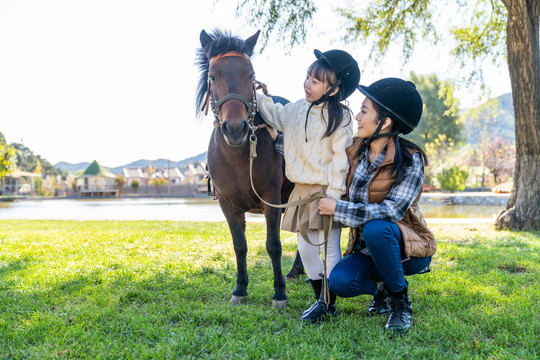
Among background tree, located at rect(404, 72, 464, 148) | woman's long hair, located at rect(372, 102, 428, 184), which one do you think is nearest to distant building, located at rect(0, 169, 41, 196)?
background tree, located at rect(404, 72, 464, 148)

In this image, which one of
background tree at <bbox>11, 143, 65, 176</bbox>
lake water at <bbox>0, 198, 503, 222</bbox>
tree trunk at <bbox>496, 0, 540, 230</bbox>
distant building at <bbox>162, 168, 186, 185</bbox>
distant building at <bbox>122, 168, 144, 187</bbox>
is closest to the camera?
tree trunk at <bbox>496, 0, 540, 230</bbox>

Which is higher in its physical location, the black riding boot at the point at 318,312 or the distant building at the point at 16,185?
the distant building at the point at 16,185

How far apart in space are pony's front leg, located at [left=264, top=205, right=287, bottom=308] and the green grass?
105mm

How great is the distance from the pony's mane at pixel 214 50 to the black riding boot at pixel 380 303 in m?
1.90

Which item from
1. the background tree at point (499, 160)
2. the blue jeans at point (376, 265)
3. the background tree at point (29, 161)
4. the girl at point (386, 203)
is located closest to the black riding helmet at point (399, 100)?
the girl at point (386, 203)

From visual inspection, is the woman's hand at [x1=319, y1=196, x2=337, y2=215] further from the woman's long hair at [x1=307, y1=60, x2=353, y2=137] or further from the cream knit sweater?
the woman's long hair at [x1=307, y1=60, x2=353, y2=137]

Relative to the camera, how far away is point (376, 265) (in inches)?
89.6

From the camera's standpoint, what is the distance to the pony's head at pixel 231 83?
2348 mm

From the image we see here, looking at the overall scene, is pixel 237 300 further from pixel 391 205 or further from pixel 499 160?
pixel 499 160

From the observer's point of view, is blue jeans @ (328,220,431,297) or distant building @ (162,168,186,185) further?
distant building @ (162,168,186,185)

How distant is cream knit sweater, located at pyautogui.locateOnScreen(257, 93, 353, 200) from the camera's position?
2.41 metres

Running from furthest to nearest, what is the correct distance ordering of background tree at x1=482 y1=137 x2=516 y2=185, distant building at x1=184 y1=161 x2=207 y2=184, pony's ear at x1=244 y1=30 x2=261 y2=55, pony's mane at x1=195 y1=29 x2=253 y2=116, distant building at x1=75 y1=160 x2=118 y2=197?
1. distant building at x1=184 y1=161 x2=207 y2=184
2. distant building at x1=75 y1=160 x2=118 y2=197
3. background tree at x1=482 y1=137 x2=516 y2=185
4. pony's ear at x1=244 y1=30 x2=261 y2=55
5. pony's mane at x1=195 y1=29 x2=253 y2=116

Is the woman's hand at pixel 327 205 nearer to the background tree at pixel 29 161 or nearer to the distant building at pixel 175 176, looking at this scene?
the distant building at pixel 175 176

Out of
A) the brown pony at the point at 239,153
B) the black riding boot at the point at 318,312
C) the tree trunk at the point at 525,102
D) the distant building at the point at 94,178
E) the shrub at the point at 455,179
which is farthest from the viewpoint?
the distant building at the point at 94,178
